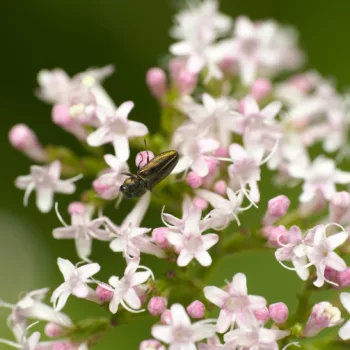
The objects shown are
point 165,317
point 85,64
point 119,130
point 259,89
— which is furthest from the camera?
point 85,64

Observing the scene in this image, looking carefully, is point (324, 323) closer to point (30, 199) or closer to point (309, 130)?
point (309, 130)

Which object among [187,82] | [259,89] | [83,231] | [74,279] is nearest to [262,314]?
[74,279]

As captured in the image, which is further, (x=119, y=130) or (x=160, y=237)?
(x=119, y=130)

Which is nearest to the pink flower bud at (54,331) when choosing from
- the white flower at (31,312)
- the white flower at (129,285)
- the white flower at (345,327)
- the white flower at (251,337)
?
the white flower at (31,312)

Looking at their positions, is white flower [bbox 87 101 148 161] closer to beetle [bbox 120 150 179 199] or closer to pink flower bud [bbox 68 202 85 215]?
beetle [bbox 120 150 179 199]

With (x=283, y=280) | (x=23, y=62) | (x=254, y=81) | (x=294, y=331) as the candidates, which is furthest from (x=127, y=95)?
(x=294, y=331)

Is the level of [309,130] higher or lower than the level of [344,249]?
higher

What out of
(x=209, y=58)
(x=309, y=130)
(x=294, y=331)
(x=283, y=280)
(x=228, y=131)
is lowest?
(x=283, y=280)

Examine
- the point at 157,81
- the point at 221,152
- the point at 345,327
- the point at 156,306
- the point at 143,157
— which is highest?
the point at 157,81

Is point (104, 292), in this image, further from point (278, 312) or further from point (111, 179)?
point (278, 312)
